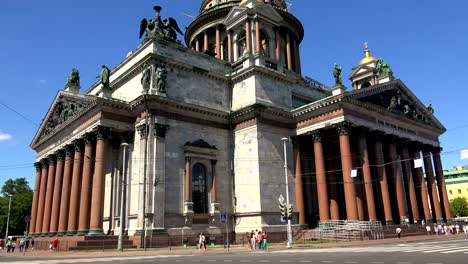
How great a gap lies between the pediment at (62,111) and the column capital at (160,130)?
658cm

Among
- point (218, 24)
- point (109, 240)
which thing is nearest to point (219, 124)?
point (109, 240)

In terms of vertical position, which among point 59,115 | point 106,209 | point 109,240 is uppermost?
point 59,115

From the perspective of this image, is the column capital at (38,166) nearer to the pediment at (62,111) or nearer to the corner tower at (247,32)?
the pediment at (62,111)

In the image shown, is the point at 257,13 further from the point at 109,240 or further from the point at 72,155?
the point at 109,240

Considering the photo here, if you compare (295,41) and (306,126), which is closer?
(306,126)

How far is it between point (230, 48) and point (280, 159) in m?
19.7

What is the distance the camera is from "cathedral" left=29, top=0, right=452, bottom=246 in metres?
35.7

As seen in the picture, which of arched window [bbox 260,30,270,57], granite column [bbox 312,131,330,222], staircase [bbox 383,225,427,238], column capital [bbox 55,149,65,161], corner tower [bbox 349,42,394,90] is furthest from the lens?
corner tower [bbox 349,42,394,90]

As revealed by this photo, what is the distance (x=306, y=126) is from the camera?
1628 inches

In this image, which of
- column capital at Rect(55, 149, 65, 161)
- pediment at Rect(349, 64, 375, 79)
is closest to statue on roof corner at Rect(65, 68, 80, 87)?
column capital at Rect(55, 149, 65, 161)

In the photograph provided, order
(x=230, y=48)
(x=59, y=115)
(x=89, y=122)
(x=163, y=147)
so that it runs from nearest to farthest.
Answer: (x=163, y=147)
(x=89, y=122)
(x=59, y=115)
(x=230, y=48)

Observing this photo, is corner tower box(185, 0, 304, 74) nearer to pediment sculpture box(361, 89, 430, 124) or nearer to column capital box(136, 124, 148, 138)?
pediment sculpture box(361, 89, 430, 124)

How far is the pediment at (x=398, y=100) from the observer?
41531 mm

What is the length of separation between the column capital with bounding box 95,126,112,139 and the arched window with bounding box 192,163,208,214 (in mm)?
8582
